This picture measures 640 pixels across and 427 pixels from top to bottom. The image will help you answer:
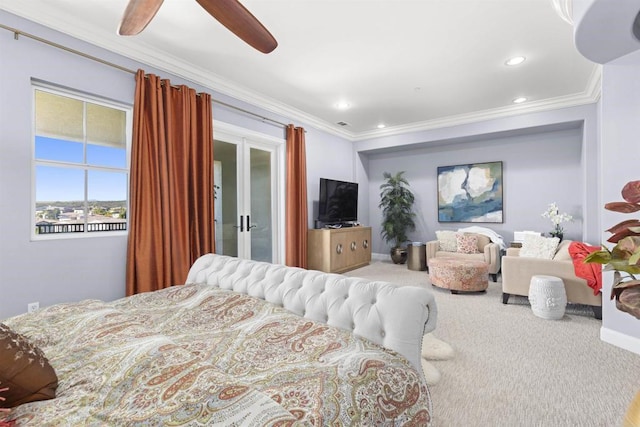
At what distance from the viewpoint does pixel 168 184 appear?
10.4 ft

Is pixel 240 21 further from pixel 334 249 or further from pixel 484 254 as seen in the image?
pixel 484 254

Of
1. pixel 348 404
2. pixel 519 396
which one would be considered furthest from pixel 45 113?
pixel 519 396

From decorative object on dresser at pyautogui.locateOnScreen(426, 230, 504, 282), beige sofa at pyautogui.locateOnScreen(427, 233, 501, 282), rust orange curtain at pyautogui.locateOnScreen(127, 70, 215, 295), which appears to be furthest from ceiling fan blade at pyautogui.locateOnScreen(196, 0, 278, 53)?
beige sofa at pyautogui.locateOnScreen(427, 233, 501, 282)

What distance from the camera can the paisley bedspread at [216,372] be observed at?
839 mm

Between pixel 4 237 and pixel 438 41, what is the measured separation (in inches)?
159

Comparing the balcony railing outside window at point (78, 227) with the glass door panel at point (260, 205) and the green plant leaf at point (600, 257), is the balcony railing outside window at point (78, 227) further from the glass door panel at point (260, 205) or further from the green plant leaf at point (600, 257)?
the green plant leaf at point (600, 257)

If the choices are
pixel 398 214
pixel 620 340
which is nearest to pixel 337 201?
pixel 398 214

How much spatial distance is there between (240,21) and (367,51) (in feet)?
6.14

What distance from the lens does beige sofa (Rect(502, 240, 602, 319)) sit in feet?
10.3

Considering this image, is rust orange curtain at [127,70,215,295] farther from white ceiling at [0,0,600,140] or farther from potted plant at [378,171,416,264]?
potted plant at [378,171,416,264]

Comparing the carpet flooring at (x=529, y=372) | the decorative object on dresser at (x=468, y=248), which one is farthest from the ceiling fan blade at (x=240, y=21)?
the decorative object on dresser at (x=468, y=248)

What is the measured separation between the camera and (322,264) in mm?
5109

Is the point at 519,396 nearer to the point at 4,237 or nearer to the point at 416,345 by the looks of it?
the point at 416,345

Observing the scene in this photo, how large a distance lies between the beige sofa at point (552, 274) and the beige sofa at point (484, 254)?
101 centimetres
